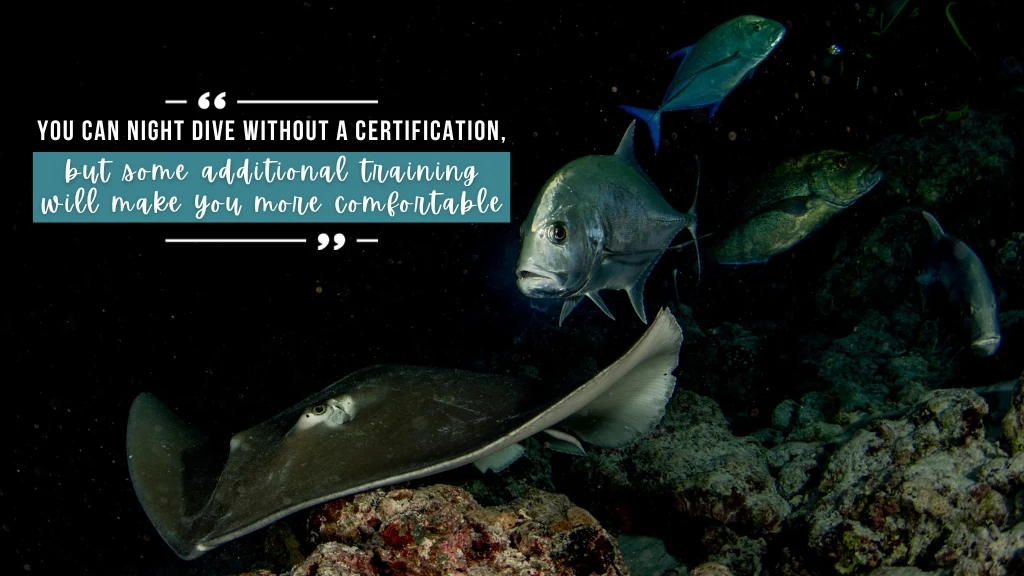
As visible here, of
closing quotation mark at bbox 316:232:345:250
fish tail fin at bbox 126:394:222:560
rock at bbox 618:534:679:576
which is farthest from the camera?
closing quotation mark at bbox 316:232:345:250

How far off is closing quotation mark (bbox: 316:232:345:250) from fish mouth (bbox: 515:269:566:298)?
893 centimetres

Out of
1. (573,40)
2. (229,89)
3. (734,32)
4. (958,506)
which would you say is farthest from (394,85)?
(958,506)

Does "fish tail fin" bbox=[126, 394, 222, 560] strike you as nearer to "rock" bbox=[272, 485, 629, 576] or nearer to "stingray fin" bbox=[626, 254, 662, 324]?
"rock" bbox=[272, 485, 629, 576]

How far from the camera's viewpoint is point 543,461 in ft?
13.5

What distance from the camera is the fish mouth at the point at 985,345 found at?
3974 millimetres

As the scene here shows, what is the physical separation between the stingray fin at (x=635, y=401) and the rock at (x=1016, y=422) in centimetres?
148

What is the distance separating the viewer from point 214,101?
11.8 m

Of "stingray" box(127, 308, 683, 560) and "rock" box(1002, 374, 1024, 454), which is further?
"rock" box(1002, 374, 1024, 454)

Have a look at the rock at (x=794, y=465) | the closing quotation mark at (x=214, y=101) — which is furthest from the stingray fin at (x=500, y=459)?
the closing quotation mark at (x=214, y=101)

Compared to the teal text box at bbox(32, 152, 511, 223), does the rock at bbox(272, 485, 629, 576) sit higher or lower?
lower

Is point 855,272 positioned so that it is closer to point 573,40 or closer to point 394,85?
point 573,40

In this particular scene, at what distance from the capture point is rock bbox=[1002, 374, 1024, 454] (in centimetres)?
230

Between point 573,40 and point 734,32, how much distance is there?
10.1m

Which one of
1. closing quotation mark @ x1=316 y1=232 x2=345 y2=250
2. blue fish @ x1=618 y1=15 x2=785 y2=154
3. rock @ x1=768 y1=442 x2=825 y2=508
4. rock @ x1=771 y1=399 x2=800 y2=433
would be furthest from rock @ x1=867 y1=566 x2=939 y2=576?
closing quotation mark @ x1=316 y1=232 x2=345 y2=250
